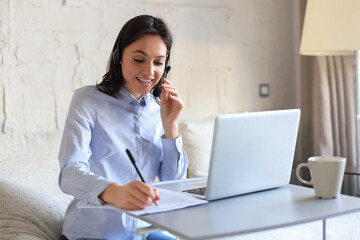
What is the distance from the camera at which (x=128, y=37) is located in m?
1.49

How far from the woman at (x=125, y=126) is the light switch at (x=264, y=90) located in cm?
166

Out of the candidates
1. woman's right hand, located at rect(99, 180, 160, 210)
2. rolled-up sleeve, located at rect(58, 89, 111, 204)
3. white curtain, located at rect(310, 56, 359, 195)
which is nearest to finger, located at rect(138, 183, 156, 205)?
woman's right hand, located at rect(99, 180, 160, 210)

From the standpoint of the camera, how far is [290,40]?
130 inches

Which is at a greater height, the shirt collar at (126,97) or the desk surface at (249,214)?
the shirt collar at (126,97)

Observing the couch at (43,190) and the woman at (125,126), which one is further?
the couch at (43,190)

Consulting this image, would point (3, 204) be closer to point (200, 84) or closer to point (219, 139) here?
point (219, 139)

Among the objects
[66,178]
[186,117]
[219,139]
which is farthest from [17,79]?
[219,139]

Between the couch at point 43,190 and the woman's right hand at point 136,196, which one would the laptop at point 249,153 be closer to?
the woman's right hand at point 136,196

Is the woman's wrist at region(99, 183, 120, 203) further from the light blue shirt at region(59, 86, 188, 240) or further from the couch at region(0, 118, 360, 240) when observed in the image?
the couch at region(0, 118, 360, 240)

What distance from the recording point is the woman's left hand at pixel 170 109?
4.83ft

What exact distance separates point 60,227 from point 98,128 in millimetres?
458

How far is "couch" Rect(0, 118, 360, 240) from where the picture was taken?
1699 mm

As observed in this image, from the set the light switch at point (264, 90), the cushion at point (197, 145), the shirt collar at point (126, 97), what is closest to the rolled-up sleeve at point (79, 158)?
the shirt collar at point (126, 97)

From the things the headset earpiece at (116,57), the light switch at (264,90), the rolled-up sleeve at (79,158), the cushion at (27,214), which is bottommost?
the cushion at (27,214)
